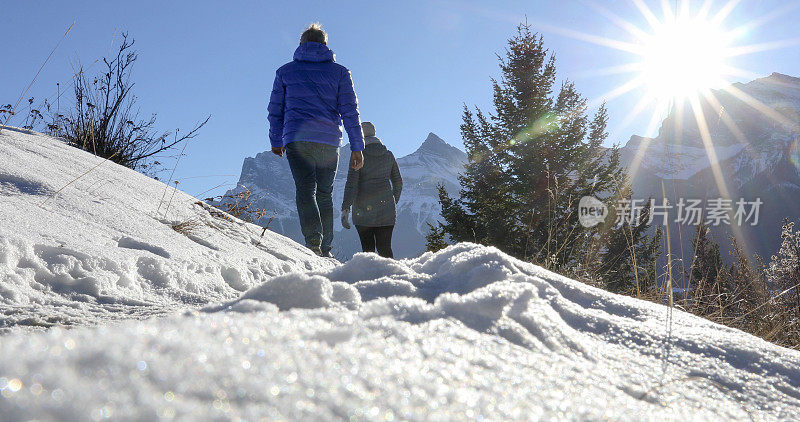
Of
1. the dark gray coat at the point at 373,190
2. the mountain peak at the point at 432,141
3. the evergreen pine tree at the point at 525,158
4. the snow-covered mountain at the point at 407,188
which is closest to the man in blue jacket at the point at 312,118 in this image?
the dark gray coat at the point at 373,190

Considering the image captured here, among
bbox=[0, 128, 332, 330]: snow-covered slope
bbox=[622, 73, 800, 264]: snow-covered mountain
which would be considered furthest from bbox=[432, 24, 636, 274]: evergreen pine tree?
bbox=[622, 73, 800, 264]: snow-covered mountain

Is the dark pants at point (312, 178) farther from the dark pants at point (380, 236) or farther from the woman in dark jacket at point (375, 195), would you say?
the dark pants at point (380, 236)

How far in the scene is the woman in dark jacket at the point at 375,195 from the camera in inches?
210

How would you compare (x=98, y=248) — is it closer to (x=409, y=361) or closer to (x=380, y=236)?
(x=409, y=361)

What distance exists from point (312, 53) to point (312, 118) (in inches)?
23.5

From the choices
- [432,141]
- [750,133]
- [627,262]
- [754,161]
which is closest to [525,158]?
[627,262]

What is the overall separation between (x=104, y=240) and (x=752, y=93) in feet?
412

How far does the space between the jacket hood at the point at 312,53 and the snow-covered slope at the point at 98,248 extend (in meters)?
1.64

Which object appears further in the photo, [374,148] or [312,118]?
[374,148]

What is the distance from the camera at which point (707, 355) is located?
91 centimetres

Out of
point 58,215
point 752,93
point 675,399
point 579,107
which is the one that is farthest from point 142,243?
point 752,93

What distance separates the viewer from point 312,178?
12.7 feet

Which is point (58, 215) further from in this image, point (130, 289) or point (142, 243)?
point (130, 289)

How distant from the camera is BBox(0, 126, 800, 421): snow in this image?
321mm
